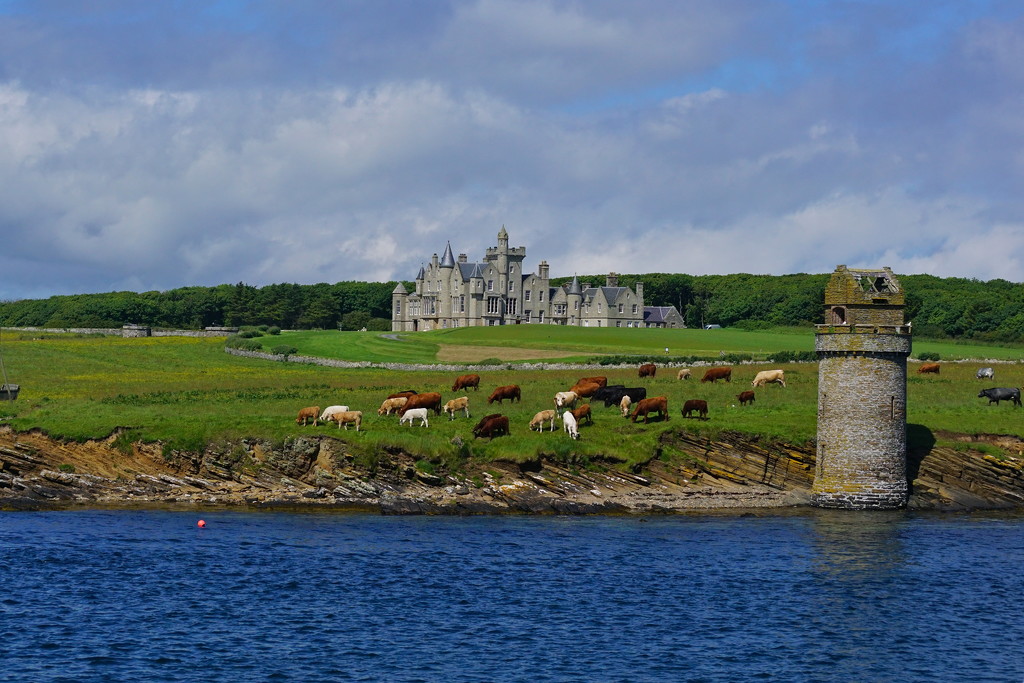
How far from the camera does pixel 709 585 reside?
37156 mm

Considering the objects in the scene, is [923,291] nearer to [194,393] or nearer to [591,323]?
[591,323]

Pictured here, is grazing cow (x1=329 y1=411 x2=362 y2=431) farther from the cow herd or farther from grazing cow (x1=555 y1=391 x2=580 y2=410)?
grazing cow (x1=555 y1=391 x2=580 y2=410)

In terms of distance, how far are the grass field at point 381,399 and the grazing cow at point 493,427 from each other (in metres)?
0.54

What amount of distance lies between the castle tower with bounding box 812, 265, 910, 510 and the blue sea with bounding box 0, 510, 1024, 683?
5.48 feet

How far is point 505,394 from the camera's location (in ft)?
204

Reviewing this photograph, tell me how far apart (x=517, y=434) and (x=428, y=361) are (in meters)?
59.5

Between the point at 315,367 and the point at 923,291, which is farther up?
the point at 923,291

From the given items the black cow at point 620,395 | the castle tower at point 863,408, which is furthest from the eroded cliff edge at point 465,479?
the black cow at point 620,395

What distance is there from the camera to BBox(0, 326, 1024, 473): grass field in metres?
51.2

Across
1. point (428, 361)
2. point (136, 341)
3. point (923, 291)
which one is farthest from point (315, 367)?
point (923, 291)

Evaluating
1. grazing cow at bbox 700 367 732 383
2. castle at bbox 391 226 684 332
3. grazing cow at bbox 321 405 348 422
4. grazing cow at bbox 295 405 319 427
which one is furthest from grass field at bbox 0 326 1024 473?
castle at bbox 391 226 684 332

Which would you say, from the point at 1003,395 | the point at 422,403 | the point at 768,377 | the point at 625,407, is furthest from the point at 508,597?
the point at 768,377

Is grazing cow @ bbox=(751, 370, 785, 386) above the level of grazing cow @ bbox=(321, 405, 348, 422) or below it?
above

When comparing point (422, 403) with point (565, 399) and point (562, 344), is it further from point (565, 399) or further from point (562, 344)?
point (562, 344)
